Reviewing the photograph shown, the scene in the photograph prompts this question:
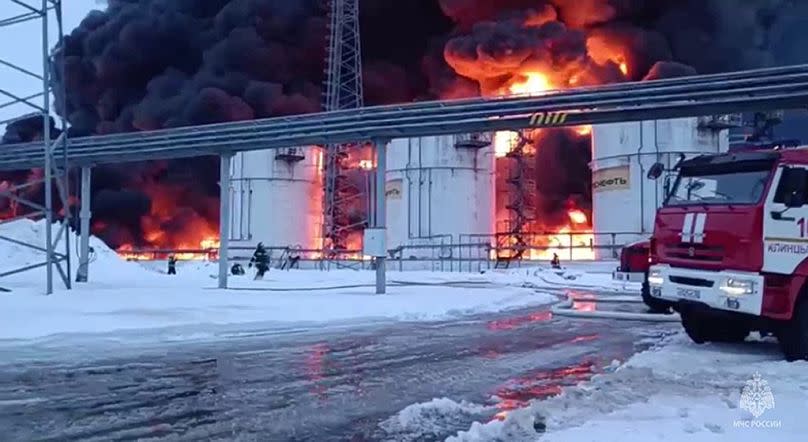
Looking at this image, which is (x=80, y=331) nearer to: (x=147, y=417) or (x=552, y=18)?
(x=147, y=417)

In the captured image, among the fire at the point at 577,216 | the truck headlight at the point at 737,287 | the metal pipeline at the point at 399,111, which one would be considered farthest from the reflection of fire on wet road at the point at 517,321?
the fire at the point at 577,216

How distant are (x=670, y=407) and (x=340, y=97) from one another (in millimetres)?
43959

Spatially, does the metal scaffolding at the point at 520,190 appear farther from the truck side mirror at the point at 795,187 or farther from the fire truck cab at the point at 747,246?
the truck side mirror at the point at 795,187

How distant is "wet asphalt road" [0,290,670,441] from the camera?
6.50m

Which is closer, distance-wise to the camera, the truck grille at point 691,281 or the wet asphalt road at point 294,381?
the wet asphalt road at point 294,381

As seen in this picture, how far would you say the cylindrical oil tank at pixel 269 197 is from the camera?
42.5m

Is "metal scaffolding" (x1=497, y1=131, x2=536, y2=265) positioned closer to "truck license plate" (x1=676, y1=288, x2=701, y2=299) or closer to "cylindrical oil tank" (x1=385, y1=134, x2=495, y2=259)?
"cylindrical oil tank" (x1=385, y1=134, x2=495, y2=259)

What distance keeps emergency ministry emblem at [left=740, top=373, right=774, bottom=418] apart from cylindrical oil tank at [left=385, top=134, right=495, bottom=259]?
30516 millimetres

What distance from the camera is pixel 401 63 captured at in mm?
56344

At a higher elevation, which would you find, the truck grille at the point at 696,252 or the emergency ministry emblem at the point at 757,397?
the truck grille at the point at 696,252

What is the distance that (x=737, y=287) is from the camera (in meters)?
9.87

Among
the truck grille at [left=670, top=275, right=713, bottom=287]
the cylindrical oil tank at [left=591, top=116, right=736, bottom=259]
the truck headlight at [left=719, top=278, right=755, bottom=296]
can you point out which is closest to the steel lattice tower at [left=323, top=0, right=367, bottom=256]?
the cylindrical oil tank at [left=591, top=116, right=736, bottom=259]

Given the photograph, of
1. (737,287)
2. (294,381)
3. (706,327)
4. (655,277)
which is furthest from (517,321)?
(294,381)

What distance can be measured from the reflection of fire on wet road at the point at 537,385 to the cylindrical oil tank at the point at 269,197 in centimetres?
3390
